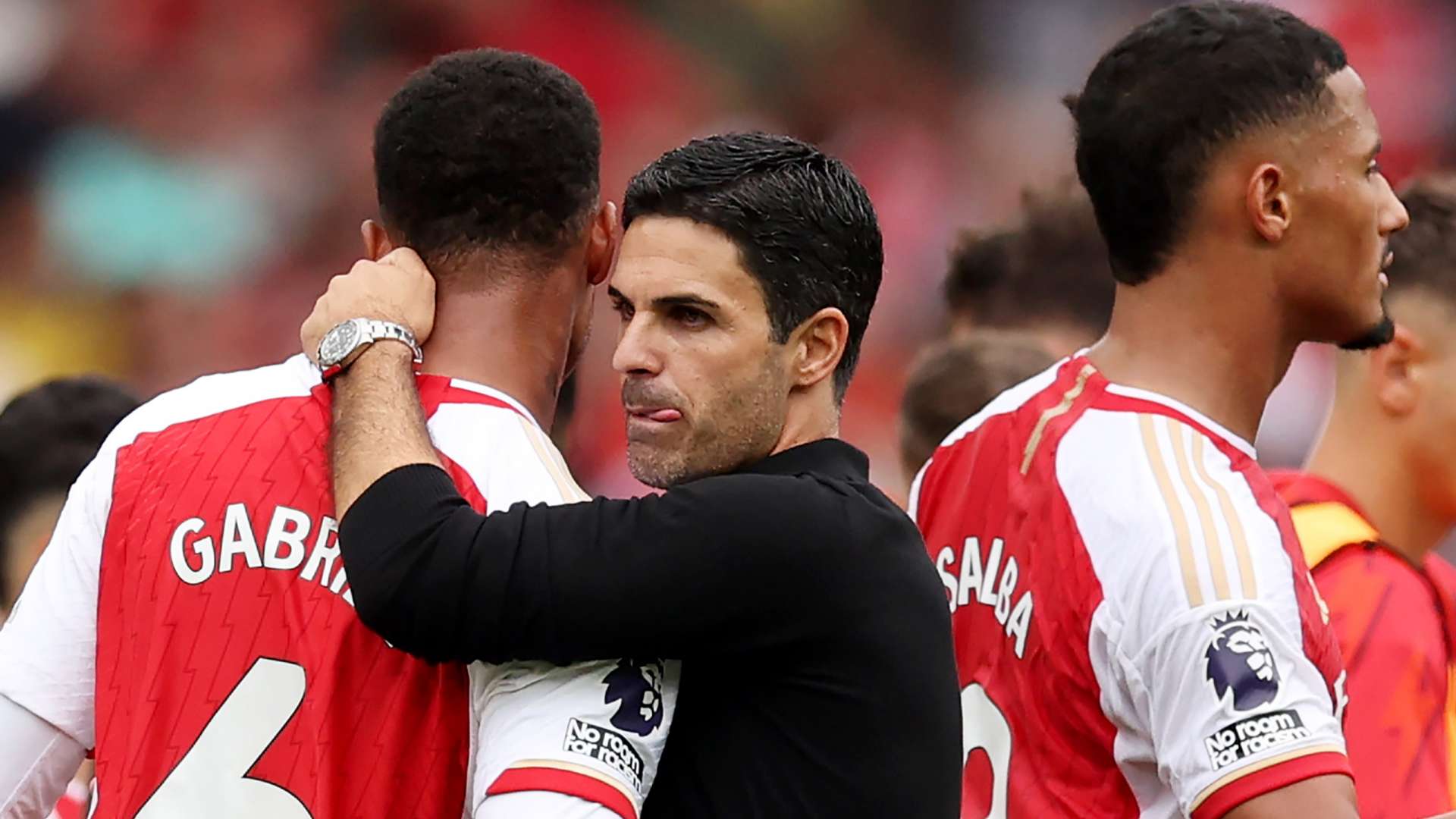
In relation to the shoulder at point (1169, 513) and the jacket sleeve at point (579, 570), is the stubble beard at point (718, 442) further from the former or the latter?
the shoulder at point (1169, 513)

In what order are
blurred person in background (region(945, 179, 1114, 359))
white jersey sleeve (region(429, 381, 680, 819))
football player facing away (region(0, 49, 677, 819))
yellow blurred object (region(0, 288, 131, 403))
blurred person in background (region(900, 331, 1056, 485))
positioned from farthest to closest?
yellow blurred object (region(0, 288, 131, 403)) < blurred person in background (region(945, 179, 1114, 359)) < blurred person in background (region(900, 331, 1056, 485)) < football player facing away (region(0, 49, 677, 819)) < white jersey sleeve (region(429, 381, 680, 819))

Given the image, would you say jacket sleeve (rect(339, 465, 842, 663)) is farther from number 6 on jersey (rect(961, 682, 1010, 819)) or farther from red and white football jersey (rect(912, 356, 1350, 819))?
number 6 on jersey (rect(961, 682, 1010, 819))

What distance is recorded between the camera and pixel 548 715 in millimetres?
2174

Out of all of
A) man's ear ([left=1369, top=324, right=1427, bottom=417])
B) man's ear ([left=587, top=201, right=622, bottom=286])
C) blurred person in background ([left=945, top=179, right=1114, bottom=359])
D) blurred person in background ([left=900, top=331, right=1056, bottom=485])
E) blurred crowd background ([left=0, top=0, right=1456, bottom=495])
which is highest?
blurred crowd background ([left=0, top=0, right=1456, bottom=495])

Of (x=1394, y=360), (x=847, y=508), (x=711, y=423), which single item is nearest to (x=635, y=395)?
(x=711, y=423)

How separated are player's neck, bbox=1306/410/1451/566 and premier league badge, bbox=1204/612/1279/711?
128cm

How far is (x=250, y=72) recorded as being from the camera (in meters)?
8.43

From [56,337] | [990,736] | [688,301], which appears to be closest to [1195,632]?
[990,736]

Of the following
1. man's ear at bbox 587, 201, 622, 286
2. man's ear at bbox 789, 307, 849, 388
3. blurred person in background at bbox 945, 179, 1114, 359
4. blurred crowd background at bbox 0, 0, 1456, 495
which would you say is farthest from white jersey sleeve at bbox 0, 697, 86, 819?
blurred crowd background at bbox 0, 0, 1456, 495

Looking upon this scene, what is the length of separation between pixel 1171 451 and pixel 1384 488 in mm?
1187

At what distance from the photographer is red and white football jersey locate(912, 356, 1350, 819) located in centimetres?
248

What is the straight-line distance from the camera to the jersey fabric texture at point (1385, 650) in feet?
10.4

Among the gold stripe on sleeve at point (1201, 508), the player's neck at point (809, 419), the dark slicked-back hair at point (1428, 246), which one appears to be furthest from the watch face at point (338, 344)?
the dark slicked-back hair at point (1428, 246)

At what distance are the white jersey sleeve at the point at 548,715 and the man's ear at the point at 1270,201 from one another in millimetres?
1130
